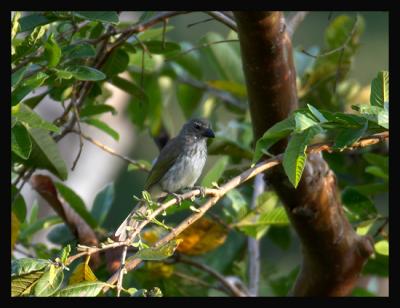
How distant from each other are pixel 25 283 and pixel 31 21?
1.24m

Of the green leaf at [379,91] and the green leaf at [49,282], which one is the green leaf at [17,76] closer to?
the green leaf at [49,282]

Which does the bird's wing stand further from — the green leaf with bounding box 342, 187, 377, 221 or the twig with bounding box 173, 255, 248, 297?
the green leaf with bounding box 342, 187, 377, 221

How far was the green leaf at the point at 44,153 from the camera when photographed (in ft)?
10.2

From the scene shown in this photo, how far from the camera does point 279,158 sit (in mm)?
2486

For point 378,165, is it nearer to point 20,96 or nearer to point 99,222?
point 99,222

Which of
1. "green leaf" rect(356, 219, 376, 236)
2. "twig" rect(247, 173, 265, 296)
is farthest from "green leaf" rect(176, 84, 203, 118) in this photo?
"green leaf" rect(356, 219, 376, 236)

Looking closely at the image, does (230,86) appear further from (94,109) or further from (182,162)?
(94,109)

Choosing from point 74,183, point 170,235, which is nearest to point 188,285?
point 170,235

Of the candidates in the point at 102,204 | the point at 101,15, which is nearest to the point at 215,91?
the point at 102,204

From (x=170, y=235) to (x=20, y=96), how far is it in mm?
878

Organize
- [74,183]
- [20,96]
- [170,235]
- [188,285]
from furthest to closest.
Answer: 1. [74,183]
2. [188,285]
3. [20,96]
4. [170,235]

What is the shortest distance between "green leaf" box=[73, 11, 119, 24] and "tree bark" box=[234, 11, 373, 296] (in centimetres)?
46

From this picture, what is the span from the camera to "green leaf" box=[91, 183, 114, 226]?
3.96 metres

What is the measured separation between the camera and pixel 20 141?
2713mm
